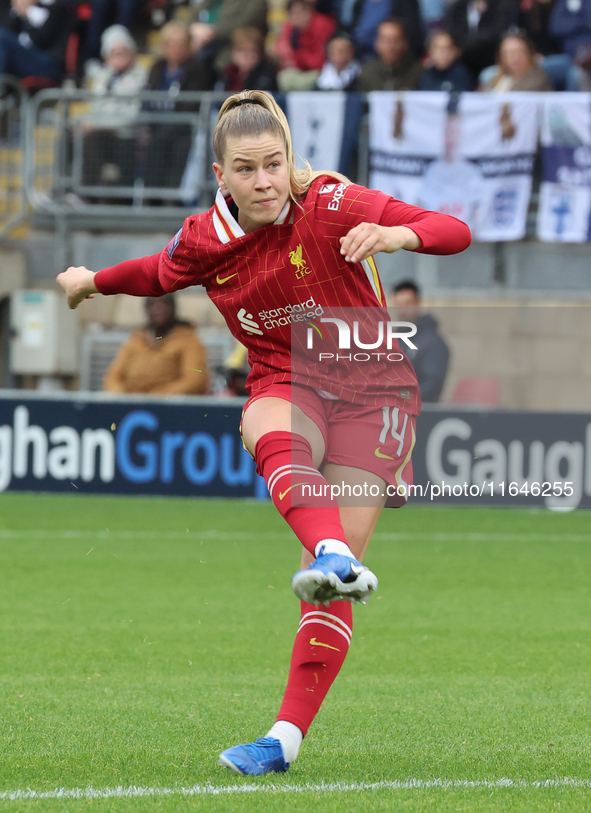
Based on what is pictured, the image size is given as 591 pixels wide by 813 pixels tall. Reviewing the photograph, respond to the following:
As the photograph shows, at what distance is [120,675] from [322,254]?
2288mm

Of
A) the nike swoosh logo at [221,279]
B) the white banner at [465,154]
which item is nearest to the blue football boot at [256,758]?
the nike swoosh logo at [221,279]

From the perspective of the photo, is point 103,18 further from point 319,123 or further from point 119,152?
point 319,123

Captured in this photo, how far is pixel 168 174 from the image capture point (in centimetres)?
1348

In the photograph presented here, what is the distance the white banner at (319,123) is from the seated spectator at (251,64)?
0.60 metres

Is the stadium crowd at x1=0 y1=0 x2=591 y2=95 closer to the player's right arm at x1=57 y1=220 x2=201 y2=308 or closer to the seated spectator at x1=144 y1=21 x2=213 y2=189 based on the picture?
the seated spectator at x1=144 y1=21 x2=213 y2=189

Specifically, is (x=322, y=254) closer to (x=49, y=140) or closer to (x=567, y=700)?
(x=567, y=700)

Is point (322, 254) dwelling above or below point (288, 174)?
below

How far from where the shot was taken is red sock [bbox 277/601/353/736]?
3.63m

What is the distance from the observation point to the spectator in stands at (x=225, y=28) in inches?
548

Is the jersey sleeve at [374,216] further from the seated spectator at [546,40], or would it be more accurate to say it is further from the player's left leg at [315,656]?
the seated spectator at [546,40]

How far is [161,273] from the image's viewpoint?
3.89 meters

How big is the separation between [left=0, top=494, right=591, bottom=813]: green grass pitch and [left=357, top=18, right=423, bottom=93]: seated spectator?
17.4ft

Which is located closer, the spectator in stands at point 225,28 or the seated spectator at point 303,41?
the seated spectator at point 303,41

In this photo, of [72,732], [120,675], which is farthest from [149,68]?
[72,732]
